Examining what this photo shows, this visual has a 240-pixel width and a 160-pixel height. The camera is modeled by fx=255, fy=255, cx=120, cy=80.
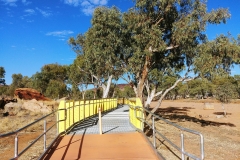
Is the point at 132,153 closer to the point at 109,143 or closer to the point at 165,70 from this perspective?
the point at 109,143

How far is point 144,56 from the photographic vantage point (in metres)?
18.8

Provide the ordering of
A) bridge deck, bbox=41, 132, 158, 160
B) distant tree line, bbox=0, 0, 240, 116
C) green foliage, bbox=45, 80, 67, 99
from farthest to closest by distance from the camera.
A: green foliage, bbox=45, 80, 67, 99, distant tree line, bbox=0, 0, 240, 116, bridge deck, bbox=41, 132, 158, 160

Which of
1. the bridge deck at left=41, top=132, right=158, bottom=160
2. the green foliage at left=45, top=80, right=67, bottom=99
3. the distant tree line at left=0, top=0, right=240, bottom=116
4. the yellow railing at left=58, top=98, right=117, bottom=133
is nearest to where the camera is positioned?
the bridge deck at left=41, top=132, right=158, bottom=160

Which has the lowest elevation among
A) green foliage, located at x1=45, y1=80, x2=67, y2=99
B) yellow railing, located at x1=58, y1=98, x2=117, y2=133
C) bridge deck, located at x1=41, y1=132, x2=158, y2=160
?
bridge deck, located at x1=41, y1=132, x2=158, y2=160

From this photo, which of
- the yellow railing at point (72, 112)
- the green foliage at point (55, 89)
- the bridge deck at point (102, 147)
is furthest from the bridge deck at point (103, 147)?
the green foliage at point (55, 89)

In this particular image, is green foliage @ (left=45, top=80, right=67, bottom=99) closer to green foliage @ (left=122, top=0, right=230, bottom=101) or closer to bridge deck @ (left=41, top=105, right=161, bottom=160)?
green foliage @ (left=122, top=0, right=230, bottom=101)

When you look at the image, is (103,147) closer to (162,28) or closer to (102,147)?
(102,147)

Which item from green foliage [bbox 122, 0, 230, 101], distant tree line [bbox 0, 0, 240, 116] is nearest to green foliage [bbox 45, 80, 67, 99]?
distant tree line [bbox 0, 0, 240, 116]

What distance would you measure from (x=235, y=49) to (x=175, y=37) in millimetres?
4047

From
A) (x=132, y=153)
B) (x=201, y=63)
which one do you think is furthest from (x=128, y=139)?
(x=201, y=63)

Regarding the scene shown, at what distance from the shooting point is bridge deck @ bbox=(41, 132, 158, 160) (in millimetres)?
7176

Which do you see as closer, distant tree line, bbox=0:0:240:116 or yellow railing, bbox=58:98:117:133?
yellow railing, bbox=58:98:117:133

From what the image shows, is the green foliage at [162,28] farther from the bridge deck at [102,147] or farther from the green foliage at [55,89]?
the green foliage at [55,89]

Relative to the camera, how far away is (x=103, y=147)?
27.3 ft
